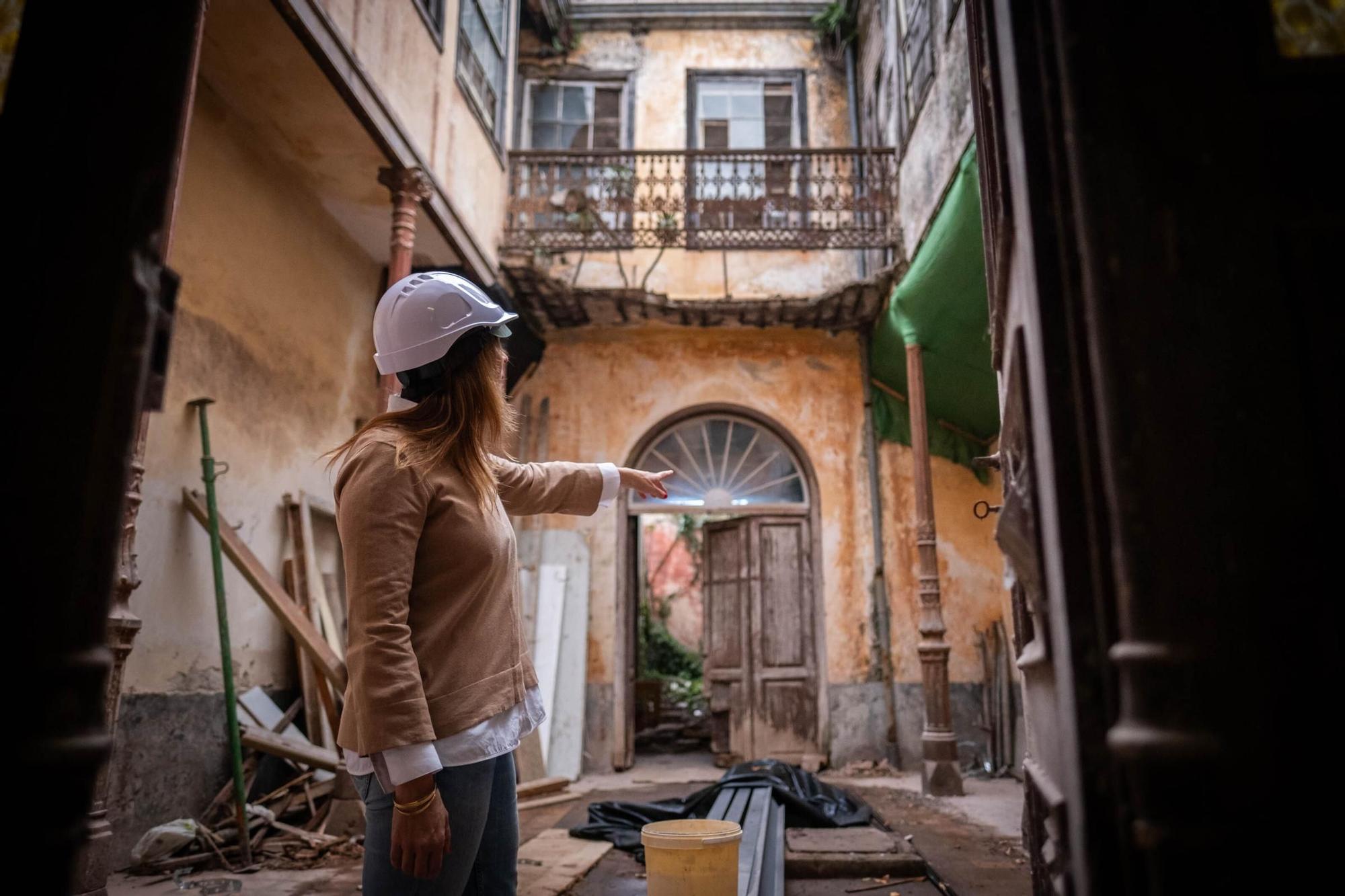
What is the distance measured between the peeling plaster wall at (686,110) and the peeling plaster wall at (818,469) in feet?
1.84

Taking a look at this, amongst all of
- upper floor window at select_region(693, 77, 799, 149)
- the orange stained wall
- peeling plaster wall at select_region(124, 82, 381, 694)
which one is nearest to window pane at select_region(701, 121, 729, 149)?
upper floor window at select_region(693, 77, 799, 149)

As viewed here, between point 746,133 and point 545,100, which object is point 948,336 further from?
point 545,100

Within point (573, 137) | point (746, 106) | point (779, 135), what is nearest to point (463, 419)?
point (573, 137)

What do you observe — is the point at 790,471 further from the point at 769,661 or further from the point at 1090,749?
the point at 1090,749

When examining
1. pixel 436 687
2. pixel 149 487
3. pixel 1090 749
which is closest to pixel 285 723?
pixel 149 487

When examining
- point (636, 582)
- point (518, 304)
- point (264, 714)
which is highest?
point (518, 304)

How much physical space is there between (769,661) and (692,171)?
15.9ft

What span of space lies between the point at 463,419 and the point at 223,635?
11.3 feet

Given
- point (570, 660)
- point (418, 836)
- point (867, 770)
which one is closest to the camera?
point (418, 836)

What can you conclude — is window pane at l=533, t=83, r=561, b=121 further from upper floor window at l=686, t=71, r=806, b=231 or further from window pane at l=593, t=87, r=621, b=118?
upper floor window at l=686, t=71, r=806, b=231

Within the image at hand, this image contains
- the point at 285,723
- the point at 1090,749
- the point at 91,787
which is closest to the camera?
the point at 91,787

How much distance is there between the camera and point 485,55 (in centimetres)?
733

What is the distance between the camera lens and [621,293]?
7793mm

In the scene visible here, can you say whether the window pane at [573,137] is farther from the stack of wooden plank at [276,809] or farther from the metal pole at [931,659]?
the stack of wooden plank at [276,809]
